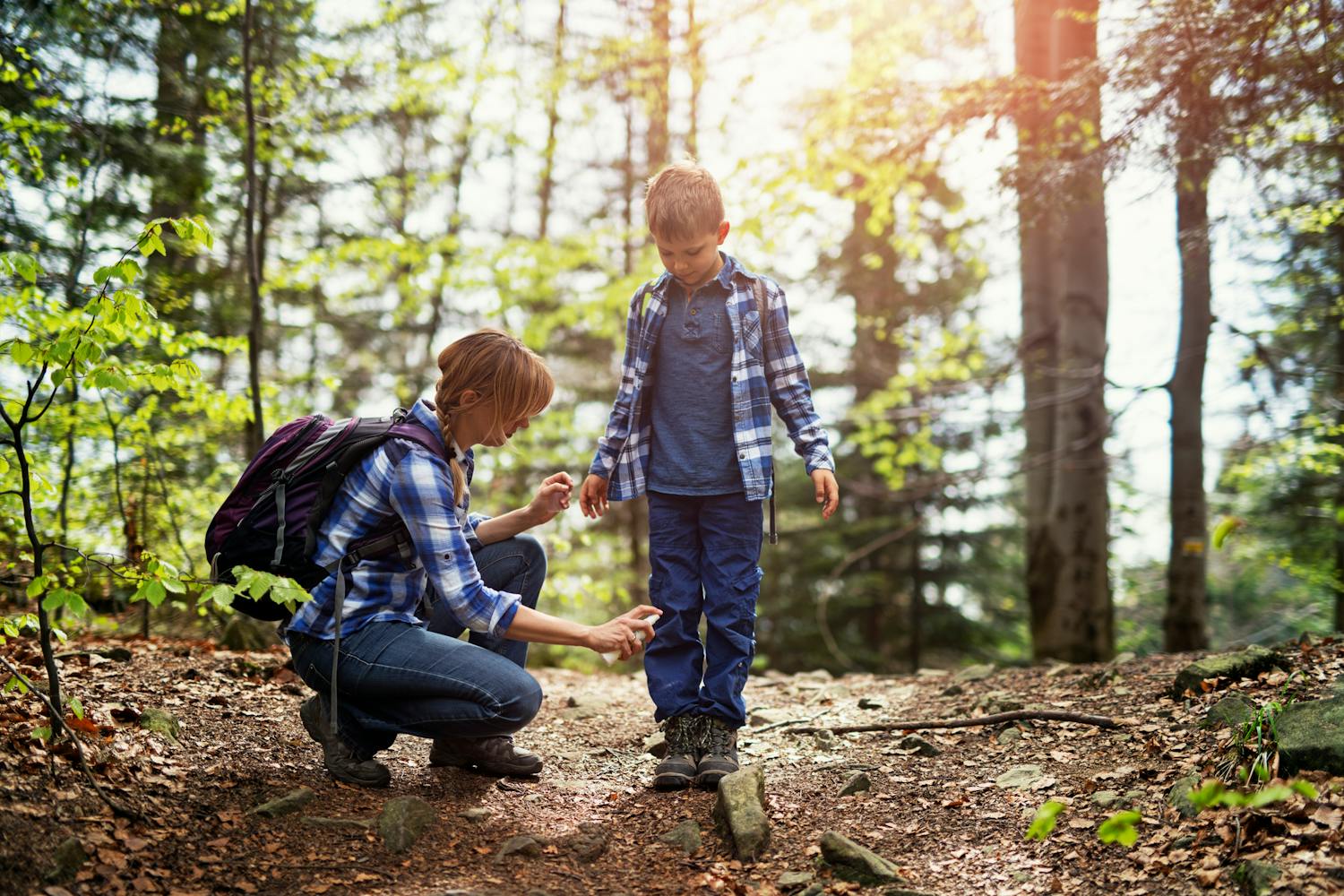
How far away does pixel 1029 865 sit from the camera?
254 centimetres

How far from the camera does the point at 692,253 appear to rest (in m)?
3.28

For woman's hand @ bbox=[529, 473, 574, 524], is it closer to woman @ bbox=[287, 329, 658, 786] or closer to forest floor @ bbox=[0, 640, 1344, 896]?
woman @ bbox=[287, 329, 658, 786]

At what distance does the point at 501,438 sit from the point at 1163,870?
88.9 inches

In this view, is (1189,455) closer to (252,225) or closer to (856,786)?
(856,786)

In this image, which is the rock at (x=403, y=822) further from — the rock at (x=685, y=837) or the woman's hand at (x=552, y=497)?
the woman's hand at (x=552, y=497)

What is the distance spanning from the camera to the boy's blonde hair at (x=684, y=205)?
10.5 feet

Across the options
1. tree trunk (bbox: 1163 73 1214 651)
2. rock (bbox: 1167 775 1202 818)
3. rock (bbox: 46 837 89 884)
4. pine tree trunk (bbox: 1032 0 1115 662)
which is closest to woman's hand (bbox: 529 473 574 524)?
rock (bbox: 46 837 89 884)

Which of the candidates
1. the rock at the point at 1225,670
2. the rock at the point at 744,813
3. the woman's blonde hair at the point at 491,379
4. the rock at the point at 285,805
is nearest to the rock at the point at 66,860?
the rock at the point at 285,805

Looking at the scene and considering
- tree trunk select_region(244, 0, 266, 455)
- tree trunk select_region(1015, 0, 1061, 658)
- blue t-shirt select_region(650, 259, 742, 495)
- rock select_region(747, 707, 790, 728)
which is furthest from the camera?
tree trunk select_region(1015, 0, 1061, 658)

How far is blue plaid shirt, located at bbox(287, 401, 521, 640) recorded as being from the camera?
8.87ft

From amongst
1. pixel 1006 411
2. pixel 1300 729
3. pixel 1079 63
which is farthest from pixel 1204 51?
pixel 1300 729

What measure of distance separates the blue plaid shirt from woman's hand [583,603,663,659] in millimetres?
304

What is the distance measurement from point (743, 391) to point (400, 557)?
4.47 feet

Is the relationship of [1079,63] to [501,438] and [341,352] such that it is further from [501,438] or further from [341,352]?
[341,352]
